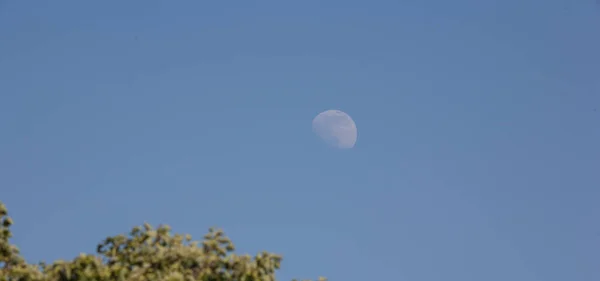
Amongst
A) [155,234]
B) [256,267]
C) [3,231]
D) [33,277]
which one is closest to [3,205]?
[3,231]

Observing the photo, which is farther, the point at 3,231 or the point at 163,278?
the point at 3,231

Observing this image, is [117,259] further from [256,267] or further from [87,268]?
[256,267]

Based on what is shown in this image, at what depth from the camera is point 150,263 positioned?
74.9ft

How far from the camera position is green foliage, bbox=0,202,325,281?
2198 centimetres

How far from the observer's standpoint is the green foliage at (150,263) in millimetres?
21984

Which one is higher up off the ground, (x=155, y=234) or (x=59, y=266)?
(x=155, y=234)

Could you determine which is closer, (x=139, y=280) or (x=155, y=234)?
(x=139, y=280)

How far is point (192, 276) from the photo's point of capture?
Answer: 22.1 metres

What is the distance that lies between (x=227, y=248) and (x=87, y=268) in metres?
4.48

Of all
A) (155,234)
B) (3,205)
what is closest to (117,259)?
(155,234)

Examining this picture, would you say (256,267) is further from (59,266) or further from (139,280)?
(59,266)

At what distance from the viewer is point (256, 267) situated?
22.4 metres

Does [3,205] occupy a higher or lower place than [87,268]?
higher

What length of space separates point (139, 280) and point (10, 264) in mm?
5409
